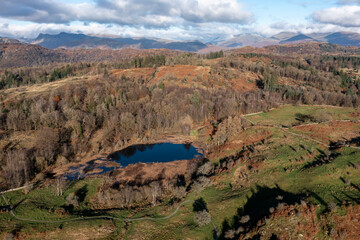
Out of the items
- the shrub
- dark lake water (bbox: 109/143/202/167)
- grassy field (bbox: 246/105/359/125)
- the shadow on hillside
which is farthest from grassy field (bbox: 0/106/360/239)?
grassy field (bbox: 246/105/359/125)

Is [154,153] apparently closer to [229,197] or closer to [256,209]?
[229,197]

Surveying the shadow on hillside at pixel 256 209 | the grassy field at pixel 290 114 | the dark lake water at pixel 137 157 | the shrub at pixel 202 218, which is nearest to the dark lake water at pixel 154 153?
the dark lake water at pixel 137 157

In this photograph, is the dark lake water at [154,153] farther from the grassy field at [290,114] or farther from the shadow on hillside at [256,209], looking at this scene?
the shadow on hillside at [256,209]

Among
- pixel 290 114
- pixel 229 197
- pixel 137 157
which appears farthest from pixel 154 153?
pixel 290 114

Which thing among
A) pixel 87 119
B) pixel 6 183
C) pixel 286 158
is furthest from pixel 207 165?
pixel 87 119

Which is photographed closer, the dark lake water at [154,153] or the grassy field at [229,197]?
the grassy field at [229,197]

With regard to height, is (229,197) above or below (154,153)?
above
